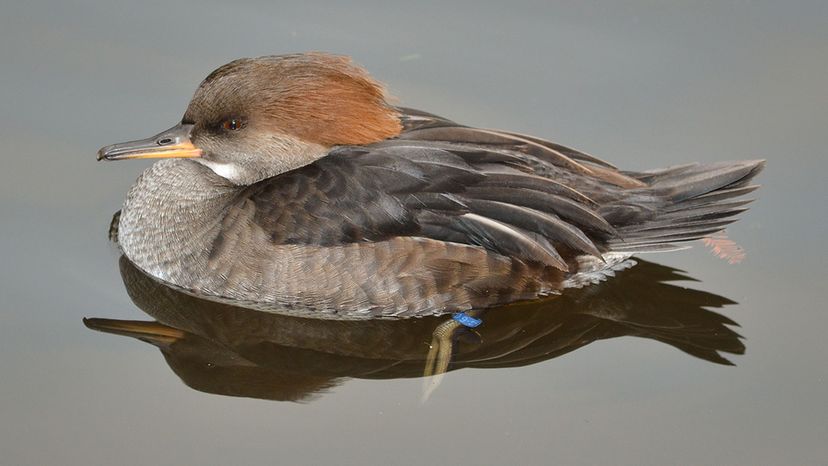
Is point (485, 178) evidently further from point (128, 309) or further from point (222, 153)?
point (128, 309)

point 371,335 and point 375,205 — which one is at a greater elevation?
point 375,205

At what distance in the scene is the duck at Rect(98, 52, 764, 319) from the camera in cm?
854

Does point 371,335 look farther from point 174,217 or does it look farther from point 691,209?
point 691,209

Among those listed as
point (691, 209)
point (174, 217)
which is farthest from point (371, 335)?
point (691, 209)

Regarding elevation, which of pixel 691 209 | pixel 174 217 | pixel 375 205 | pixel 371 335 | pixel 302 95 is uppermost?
pixel 302 95

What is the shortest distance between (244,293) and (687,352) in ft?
9.84

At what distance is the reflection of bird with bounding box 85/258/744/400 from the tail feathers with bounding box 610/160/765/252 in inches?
19.8

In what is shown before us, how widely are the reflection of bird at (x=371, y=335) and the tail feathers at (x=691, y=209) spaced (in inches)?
19.8

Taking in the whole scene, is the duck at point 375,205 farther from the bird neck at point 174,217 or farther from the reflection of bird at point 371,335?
the reflection of bird at point 371,335

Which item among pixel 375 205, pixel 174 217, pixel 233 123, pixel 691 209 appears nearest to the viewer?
pixel 375 205

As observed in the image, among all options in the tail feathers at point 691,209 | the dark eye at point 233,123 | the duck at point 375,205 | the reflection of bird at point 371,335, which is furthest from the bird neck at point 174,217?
the tail feathers at point 691,209

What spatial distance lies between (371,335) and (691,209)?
92.9 inches

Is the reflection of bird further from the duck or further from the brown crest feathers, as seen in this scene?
the brown crest feathers

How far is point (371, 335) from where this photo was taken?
8.76m
